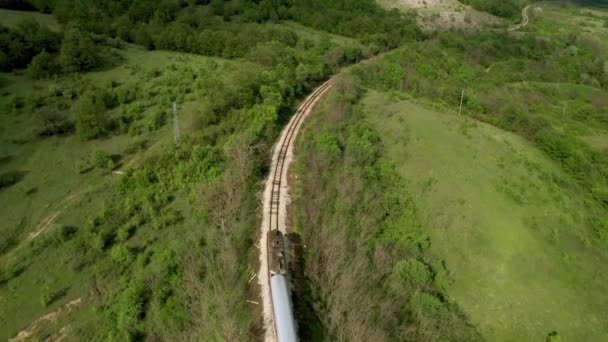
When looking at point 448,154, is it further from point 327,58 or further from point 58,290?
point 58,290


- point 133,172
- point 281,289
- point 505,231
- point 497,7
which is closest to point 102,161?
point 133,172

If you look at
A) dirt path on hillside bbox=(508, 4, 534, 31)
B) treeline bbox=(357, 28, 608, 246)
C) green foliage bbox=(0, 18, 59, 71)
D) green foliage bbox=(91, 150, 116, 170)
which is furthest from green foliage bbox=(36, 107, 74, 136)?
dirt path on hillside bbox=(508, 4, 534, 31)

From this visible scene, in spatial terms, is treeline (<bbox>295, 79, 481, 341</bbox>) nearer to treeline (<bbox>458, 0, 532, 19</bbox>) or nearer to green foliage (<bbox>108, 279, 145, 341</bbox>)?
green foliage (<bbox>108, 279, 145, 341</bbox>)

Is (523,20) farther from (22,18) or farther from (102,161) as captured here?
(22,18)

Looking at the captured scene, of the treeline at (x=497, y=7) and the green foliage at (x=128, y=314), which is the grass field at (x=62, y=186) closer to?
the green foliage at (x=128, y=314)

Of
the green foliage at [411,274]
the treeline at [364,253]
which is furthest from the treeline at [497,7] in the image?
the green foliage at [411,274]
